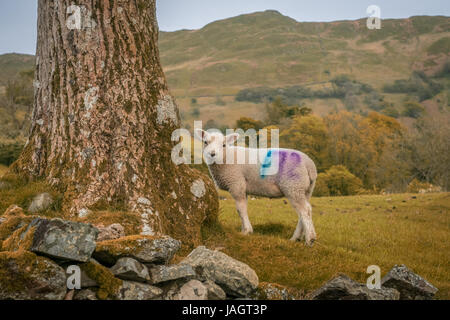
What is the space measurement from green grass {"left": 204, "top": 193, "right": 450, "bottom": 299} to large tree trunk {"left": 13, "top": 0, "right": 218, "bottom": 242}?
1.72 meters

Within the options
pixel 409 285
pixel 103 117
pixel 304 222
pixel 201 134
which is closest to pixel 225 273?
pixel 409 285

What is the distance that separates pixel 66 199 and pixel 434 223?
48.1ft

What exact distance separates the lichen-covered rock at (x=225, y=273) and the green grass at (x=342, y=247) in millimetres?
1826

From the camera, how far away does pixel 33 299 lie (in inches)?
168

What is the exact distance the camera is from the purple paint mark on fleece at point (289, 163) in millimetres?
10055

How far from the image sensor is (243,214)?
10.3 metres

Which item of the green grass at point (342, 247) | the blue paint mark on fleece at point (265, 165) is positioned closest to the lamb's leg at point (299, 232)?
the green grass at point (342, 247)

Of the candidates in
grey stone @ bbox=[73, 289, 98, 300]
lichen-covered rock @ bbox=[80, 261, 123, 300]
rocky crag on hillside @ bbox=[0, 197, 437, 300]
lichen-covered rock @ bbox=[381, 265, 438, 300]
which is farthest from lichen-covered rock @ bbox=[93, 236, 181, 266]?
lichen-covered rock @ bbox=[381, 265, 438, 300]

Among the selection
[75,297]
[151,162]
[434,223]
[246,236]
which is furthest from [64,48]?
[434,223]

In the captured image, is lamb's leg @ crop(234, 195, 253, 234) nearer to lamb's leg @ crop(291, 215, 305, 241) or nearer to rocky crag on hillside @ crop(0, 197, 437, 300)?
lamb's leg @ crop(291, 215, 305, 241)

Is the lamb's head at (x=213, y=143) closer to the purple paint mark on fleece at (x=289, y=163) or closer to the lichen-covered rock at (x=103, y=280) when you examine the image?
the purple paint mark on fleece at (x=289, y=163)

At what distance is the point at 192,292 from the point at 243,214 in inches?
213

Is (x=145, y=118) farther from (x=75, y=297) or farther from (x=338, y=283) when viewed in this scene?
(x=338, y=283)
